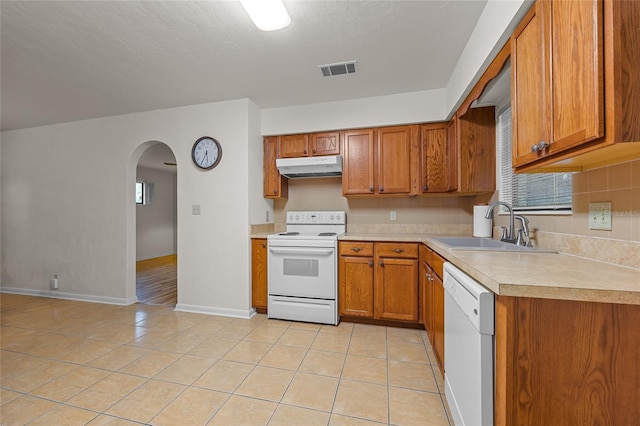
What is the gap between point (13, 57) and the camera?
214 centimetres

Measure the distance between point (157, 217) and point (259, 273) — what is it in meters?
5.24

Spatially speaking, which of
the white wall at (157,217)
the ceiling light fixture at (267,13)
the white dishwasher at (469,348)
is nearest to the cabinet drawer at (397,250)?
the white dishwasher at (469,348)

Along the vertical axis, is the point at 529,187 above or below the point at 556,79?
below

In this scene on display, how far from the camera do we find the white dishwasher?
0.93 metres

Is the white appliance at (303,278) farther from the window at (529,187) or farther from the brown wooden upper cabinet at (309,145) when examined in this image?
the window at (529,187)

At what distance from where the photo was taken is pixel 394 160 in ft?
9.55

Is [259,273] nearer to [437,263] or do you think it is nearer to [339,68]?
[437,263]

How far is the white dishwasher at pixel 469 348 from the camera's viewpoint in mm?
929

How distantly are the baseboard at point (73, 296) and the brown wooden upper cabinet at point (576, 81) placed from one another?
4236 mm

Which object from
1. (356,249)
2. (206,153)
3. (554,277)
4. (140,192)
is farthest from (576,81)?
(140,192)

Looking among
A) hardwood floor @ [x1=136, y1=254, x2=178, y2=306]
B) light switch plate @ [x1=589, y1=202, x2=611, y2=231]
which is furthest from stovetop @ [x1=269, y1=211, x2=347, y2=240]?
light switch plate @ [x1=589, y1=202, x2=611, y2=231]

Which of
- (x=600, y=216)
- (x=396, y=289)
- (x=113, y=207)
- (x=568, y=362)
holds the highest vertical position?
(x=113, y=207)

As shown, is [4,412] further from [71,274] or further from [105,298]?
[71,274]

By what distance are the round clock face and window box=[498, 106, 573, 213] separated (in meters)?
2.78
